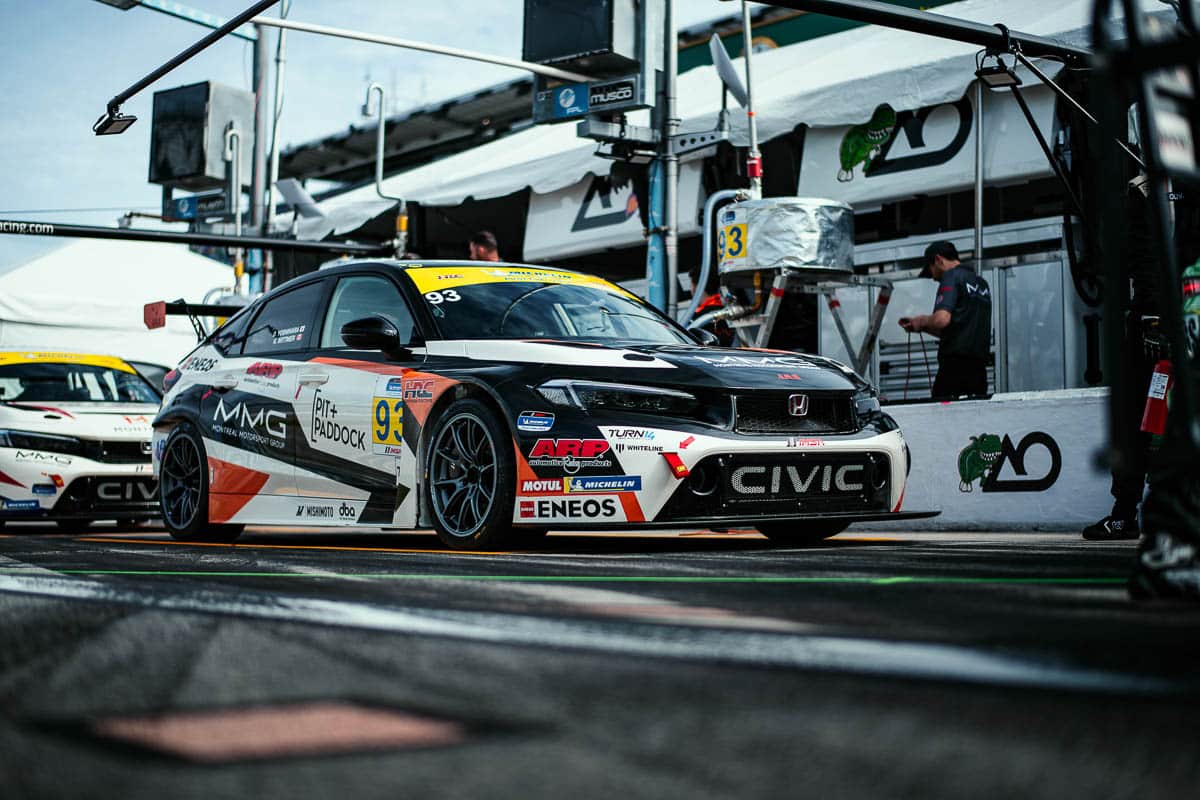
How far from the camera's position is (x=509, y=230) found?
1931 centimetres

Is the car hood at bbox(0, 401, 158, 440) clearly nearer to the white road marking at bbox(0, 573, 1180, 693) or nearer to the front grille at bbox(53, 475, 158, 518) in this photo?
the front grille at bbox(53, 475, 158, 518)

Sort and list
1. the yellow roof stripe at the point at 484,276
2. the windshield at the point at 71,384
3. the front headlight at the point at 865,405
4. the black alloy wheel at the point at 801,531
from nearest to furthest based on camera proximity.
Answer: the front headlight at the point at 865,405, the black alloy wheel at the point at 801,531, the yellow roof stripe at the point at 484,276, the windshield at the point at 71,384

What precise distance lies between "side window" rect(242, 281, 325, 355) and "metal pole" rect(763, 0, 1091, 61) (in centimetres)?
287

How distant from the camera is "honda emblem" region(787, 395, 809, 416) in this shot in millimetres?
6516

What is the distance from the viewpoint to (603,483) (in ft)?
20.0

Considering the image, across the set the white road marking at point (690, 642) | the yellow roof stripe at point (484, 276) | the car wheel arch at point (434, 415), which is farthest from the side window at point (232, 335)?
the white road marking at point (690, 642)

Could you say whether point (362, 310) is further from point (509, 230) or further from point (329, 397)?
point (509, 230)

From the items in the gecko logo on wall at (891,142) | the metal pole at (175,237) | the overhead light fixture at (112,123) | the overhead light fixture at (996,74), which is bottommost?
the overhead light fixture at (996,74)

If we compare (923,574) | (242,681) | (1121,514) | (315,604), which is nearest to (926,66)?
(1121,514)

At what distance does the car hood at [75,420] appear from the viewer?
34.3 ft

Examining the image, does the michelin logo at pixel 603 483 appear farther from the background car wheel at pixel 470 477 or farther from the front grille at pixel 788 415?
the front grille at pixel 788 415

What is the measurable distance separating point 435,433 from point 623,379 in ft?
3.13

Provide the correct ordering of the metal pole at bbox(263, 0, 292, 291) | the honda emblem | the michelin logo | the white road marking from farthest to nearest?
the metal pole at bbox(263, 0, 292, 291), the honda emblem, the michelin logo, the white road marking

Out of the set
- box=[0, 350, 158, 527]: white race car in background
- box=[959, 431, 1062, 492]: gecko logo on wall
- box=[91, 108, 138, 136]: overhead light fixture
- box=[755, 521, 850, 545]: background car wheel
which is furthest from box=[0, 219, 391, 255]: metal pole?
box=[755, 521, 850, 545]: background car wheel
